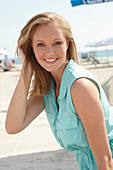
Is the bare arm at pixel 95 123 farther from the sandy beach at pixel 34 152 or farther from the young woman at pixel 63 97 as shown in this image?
the sandy beach at pixel 34 152

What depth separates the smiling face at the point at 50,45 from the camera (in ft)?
5.70

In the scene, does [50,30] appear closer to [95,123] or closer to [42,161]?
[95,123]

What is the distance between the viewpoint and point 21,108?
203 centimetres

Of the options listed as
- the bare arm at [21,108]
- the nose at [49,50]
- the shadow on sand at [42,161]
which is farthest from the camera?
the shadow on sand at [42,161]

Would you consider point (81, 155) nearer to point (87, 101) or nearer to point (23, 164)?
point (87, 101)

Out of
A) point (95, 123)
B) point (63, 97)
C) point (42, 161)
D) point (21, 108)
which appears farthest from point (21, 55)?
point (42, 161)

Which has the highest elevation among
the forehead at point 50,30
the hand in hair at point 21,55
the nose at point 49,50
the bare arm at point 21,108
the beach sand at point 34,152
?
the forehead at point 50,30

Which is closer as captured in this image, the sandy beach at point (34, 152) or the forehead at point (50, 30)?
the forehead at point (50, 30)

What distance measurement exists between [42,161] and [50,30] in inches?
75.2

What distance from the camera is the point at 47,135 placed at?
4.20m

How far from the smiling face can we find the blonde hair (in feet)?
0.11

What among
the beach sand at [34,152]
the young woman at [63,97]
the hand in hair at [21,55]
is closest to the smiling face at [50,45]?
the young woman at [63,97]

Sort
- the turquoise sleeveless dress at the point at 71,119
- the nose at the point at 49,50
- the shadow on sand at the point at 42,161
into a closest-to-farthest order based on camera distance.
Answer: the turquoise sleeveless dress at the point at 71,119 < the nose at the point at 49,50 < the shadow on sand at the point at 42,161

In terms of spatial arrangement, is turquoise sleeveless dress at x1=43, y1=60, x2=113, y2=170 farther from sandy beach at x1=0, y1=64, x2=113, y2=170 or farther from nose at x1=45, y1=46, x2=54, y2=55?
sandy beach at x1=0, y1=64, x2=113, y2=170
